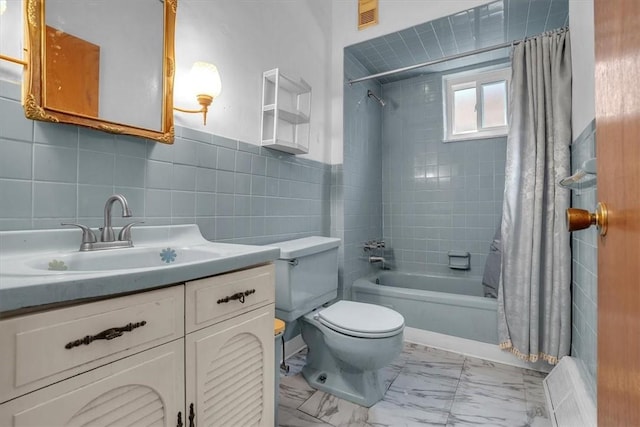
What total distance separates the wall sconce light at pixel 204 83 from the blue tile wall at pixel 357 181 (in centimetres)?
122

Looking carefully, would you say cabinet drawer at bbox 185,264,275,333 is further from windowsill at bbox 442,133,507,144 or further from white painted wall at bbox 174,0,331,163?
windowsill at bbox 442,133,507,144

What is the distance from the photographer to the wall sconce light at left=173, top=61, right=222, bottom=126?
138cm

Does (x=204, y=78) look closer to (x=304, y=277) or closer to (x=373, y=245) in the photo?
(x=304, y=277)

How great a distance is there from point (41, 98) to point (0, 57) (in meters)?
0.13

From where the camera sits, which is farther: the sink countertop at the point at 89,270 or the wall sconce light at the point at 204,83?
the wall sconce light at the point at 204,83

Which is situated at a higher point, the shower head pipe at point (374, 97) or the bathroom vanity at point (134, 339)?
the shower head pipe at point (374, 97)

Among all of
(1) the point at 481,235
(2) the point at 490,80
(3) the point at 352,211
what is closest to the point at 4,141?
(3) the point at 352,211

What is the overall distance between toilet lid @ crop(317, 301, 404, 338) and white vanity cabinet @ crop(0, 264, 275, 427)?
0.52 m

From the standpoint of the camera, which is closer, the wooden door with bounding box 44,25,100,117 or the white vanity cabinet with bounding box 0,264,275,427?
the white vanity cabinet with bounding box 0,264,275,427

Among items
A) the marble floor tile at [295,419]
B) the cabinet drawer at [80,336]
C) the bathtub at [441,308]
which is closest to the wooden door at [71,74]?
the cabinet drawer at [80,336]

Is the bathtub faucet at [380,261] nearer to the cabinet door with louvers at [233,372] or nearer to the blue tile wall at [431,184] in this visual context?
the blue tile wall at [431,184]

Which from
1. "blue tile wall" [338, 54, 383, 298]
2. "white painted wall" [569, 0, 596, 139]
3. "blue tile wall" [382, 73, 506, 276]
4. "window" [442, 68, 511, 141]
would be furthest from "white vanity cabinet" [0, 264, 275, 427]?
"window" [442, 68, 511, 141]

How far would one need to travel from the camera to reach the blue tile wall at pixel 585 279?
4.21 ft

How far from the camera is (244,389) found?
995 millimetres
